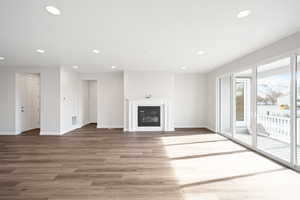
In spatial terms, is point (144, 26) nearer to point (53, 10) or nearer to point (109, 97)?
point (53, 10)

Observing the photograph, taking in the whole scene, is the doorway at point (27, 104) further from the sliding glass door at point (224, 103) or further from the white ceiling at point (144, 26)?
the sliding glass door at point (224, 103)

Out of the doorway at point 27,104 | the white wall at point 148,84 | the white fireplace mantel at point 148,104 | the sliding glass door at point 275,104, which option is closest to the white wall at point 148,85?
the white wall at point 148,84

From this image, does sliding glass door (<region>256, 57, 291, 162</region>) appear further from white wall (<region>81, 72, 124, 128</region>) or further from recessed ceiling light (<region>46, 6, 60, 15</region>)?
white wall (<region>81, 72, 124, 128</region>)

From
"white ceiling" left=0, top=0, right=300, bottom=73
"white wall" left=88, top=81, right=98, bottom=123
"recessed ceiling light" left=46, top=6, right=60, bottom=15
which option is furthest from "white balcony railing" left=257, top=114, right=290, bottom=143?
"white wall" left=88, top=81, right=98, bottom=123

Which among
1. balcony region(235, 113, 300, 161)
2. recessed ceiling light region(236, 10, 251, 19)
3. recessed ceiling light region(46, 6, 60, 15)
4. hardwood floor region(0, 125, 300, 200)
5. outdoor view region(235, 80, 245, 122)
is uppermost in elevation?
recessed ceiling light region(46, 6, 60, 15)

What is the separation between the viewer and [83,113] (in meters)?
8.15

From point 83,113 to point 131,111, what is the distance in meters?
3.15

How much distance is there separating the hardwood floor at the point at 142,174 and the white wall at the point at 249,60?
2.26 meters

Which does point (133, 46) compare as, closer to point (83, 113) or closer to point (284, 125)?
point (284, 125)

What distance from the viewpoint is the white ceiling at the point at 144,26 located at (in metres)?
2.06

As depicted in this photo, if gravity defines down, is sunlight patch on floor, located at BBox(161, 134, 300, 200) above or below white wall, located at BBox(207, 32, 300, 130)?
below

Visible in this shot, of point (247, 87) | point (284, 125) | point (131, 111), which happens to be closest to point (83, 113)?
point (131, 111)

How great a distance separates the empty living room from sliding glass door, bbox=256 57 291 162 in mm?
29

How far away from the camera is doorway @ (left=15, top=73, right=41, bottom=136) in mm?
6035
